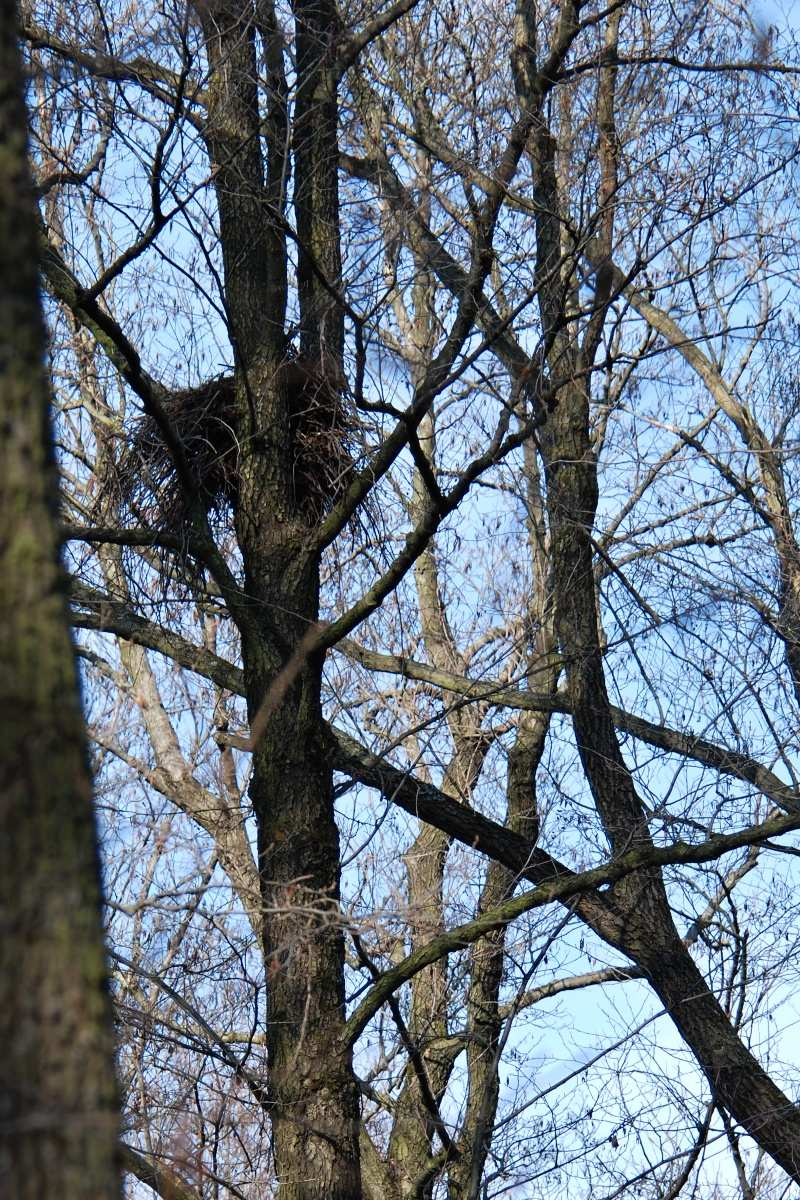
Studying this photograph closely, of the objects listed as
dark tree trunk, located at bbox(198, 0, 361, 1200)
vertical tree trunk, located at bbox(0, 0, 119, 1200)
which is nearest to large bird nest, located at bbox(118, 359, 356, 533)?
dark tree trunk, located at bbox(198, 0, 361, 1200)

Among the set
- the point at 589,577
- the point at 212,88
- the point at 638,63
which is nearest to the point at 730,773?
the point at 589,577

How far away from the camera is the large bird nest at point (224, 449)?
4789mm

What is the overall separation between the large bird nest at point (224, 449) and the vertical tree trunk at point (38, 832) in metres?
3.11

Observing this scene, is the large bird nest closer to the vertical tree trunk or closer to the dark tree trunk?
the dark tree trunk

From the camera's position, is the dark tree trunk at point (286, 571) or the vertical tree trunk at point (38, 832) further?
the dark tree trunk at point (286, 571)

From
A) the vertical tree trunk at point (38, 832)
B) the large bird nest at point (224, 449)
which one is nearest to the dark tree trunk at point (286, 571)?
the large bird nest at point (224, 449)

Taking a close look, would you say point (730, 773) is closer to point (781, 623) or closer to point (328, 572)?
point (781, 623)

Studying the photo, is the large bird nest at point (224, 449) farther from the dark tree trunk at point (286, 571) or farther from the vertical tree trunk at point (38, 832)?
the vertical tree trunk at point (38, 832)

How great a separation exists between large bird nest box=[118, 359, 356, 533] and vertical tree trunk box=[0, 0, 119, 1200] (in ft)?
10.2

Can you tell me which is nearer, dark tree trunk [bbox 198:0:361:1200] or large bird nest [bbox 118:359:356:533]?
dark tree trunk [bbox 198:0:361:1200]

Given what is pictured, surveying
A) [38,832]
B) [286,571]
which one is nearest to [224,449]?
[286,571]

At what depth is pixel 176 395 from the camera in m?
4.93

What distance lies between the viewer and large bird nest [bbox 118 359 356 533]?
4.79 metres

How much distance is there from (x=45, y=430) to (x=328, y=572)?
4394 millimetres
